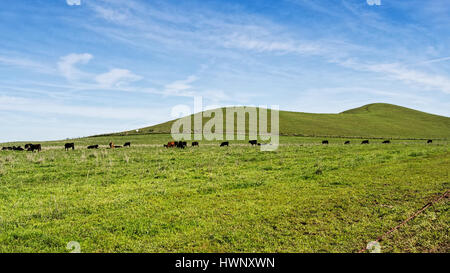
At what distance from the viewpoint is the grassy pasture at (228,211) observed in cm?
738

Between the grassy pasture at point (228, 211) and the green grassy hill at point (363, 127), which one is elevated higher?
the green grassy hill at point (363, 127)

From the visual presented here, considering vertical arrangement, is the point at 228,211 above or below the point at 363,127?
below

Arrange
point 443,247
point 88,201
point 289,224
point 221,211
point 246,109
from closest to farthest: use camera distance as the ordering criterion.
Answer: point 443,247 < point 289,224 < point 221,211 < point 88,201 < point 246,109

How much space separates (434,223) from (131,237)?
8739 mm

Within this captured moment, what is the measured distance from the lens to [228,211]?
998 cm

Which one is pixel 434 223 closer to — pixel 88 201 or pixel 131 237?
pixel 131 237

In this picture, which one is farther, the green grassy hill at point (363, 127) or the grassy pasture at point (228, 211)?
the green grassy hill at point (363, 127)

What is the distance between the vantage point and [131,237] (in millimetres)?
8016

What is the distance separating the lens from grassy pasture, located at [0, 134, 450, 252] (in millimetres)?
7379

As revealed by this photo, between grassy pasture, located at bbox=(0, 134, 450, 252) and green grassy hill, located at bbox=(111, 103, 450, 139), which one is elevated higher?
green grassy hill, located at bbox=(111, 103, 450, 139)

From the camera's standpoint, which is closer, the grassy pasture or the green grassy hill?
the grassy pasture

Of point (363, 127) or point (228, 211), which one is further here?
point (363, 127)
